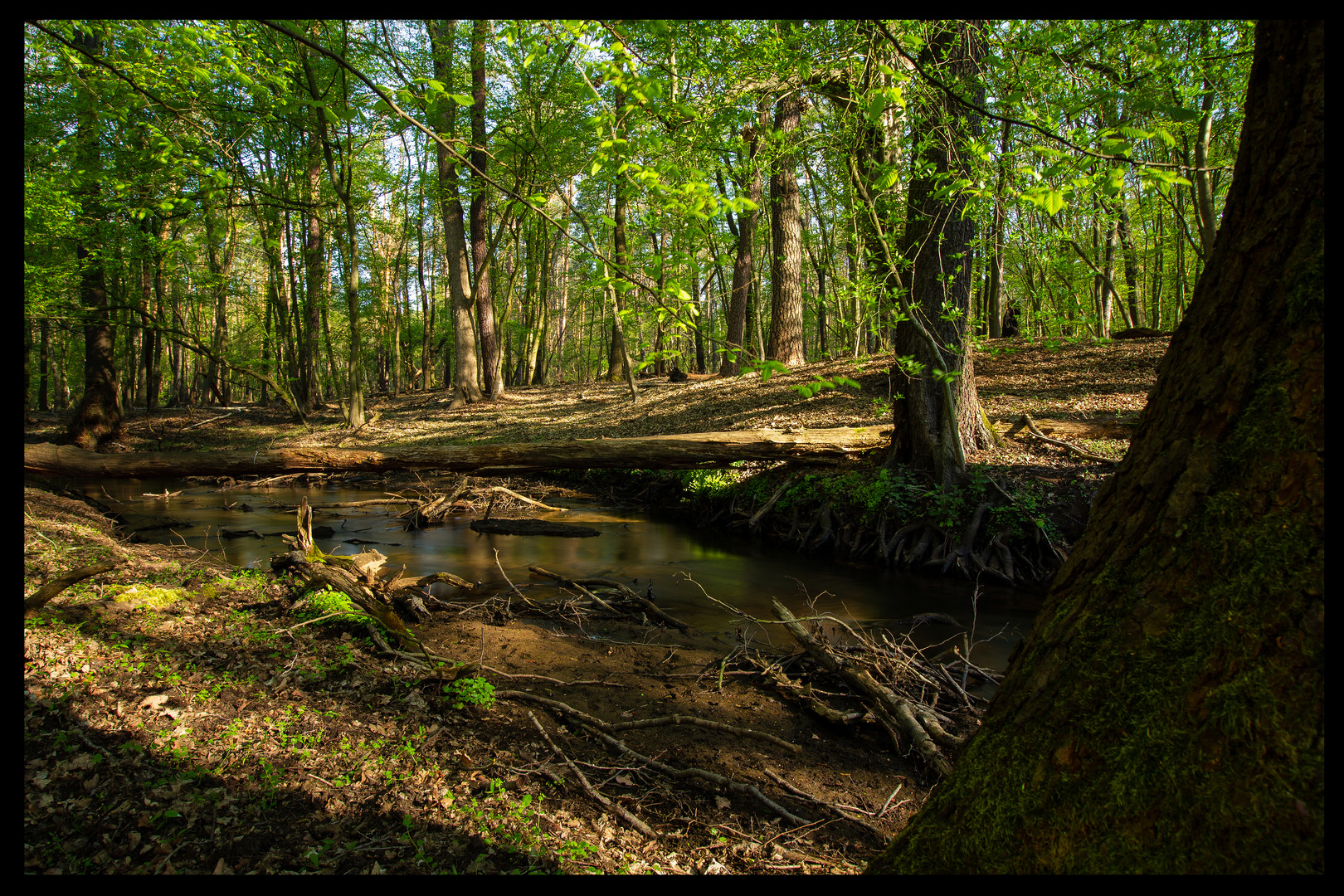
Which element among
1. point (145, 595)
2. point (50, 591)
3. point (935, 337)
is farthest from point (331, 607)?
point (935, 337)

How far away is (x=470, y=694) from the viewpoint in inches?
152

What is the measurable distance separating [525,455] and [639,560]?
2423 millimetres

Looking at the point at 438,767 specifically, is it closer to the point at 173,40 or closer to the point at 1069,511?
the point at 173,40

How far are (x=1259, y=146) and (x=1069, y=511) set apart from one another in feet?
25.3

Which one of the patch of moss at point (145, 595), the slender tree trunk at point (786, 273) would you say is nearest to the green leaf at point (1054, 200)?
the patch of moss at point (145, 595)

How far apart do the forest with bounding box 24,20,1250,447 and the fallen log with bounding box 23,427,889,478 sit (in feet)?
5.40

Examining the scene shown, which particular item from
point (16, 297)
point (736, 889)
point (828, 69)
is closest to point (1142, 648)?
point (736, 889)

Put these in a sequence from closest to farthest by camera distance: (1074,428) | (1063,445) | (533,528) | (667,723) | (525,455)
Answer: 1. (667,723)
2. (1063,445)
3. (525,455)
4. (1074,428)
5. (533,528)

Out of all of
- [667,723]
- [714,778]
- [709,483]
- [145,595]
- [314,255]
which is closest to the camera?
[714,778]

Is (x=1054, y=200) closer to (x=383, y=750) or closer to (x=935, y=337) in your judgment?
(x=383, y=750)

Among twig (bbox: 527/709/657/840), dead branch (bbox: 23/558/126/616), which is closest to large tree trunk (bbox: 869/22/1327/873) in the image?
twig (bbox: 527/709/657/840)

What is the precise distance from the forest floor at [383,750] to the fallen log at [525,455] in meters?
3.35

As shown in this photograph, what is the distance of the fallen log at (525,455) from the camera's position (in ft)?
29.9

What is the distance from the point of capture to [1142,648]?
1.58 m
